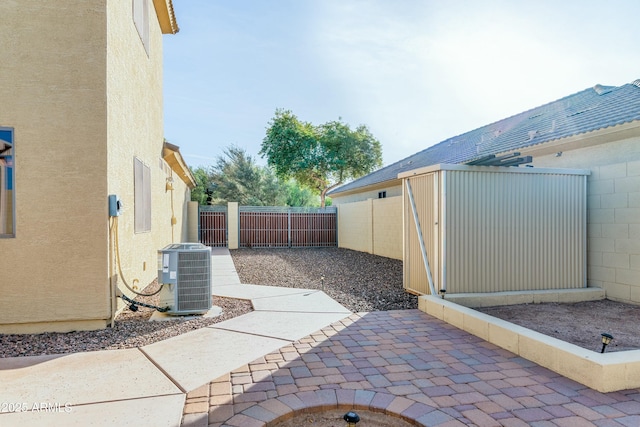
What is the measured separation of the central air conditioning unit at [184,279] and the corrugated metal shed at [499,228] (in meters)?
3.68

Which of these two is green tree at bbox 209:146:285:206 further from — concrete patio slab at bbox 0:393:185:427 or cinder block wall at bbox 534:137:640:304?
concrete patio slab at bbox 0:393:185:427

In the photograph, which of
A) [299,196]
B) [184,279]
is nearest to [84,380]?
[184,279]

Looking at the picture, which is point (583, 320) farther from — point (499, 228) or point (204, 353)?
point (204, 353)

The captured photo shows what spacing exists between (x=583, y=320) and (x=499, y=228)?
1.75 meters

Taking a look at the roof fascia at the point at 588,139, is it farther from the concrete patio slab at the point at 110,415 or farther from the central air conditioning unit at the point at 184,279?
the concrete patio slab at the point at 110,415

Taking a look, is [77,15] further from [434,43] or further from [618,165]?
[618,165]

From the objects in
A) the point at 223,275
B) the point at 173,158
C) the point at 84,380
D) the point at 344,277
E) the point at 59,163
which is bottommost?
the point at 344,277

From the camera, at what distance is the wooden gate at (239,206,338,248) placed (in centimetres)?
1780

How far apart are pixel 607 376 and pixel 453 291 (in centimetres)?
273

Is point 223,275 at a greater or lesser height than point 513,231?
lesser

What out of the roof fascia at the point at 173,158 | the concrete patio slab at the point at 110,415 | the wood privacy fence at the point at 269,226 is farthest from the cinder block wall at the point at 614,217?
the wood privacy fence at the point at 269,226

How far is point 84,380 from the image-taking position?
10.2 feet

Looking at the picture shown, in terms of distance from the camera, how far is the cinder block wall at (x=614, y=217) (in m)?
5.79

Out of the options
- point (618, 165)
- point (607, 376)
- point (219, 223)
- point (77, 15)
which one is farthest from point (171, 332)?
point (219, 223)
